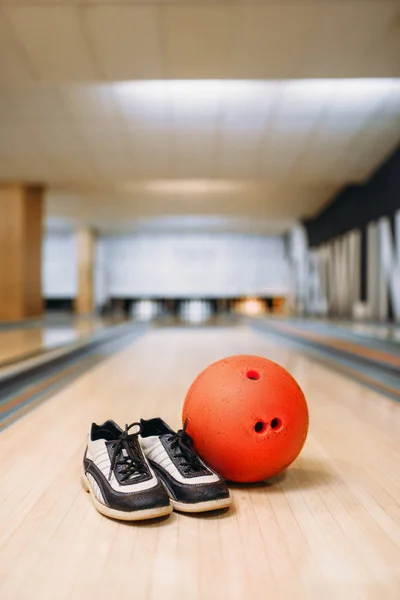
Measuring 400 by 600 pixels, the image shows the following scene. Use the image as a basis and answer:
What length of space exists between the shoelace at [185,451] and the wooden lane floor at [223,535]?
13 cm

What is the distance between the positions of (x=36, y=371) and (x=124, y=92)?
3.88 metres

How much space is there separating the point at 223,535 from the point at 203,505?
0.11m

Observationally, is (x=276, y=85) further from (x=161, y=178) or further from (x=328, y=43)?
(x=161, y=178)

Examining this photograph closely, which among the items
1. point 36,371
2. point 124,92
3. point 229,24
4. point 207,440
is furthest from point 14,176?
point 207,440

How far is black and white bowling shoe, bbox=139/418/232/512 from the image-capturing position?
1.46 m

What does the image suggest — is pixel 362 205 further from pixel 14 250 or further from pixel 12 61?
pixel 12 61

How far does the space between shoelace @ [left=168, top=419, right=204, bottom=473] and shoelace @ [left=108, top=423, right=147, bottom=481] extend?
11 cm

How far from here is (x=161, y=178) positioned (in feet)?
31.5

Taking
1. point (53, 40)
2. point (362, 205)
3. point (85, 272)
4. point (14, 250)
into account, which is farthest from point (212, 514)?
point (85, 272)

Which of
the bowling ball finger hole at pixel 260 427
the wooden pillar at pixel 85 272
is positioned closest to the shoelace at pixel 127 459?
the bowling ball finger hole at pixel 260 427

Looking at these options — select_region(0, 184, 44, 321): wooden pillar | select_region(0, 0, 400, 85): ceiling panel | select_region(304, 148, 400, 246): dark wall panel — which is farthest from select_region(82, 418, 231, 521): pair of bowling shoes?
select_region(0, 184, 44, 321): wooden pillar

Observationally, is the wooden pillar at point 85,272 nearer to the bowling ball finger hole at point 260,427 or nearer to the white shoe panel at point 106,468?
the white shoe panel at point 106,468

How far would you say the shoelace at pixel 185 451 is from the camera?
153 cm

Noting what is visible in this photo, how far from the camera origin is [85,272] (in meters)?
16.8
